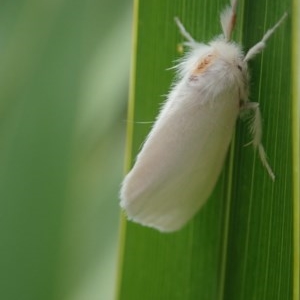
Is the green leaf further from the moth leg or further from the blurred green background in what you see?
the blurred green background

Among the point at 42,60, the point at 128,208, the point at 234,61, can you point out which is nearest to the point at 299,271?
the point at 128,208

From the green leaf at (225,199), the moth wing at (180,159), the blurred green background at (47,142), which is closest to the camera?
the green leaf at (225,199)

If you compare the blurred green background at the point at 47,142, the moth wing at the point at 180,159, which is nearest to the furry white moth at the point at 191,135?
the moth wing at the point at 180,159

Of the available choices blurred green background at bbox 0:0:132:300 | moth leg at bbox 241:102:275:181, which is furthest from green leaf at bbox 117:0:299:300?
blurred green background at bbox 0:0:132:300

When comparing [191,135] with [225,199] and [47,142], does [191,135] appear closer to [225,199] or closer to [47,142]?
[225,199]

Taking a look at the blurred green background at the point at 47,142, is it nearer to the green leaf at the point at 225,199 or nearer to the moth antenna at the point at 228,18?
the green leaf at the point at 225,199

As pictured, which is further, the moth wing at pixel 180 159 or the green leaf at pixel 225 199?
the moth wing at pixel 180 159

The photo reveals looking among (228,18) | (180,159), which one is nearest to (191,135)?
(180,159)

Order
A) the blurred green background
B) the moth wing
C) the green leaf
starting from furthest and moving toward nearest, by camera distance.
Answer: the blurred green background → the moth wing → the green leaf
